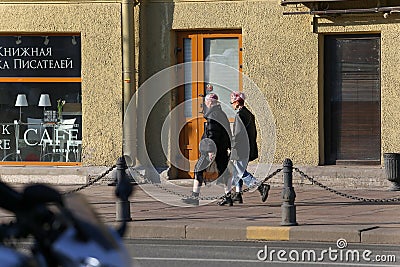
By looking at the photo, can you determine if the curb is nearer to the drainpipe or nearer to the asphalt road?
the asphalt road

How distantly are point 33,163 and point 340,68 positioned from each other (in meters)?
5.96

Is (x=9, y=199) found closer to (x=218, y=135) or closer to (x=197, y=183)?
(x=197, y=183)

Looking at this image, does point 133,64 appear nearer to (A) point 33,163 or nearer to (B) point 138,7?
(B) point 138,7

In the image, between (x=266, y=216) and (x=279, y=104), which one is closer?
(x=266, y=216)

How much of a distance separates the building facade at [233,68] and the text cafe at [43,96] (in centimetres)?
4

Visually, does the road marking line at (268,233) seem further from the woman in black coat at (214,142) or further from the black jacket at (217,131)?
the black jacket at (217,131)

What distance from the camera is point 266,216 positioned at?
45.0 ft

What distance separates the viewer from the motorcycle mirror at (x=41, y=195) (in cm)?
273

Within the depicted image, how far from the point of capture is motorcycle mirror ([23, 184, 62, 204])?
8.95ft

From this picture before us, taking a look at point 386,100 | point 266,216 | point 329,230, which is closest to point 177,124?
point 386,100

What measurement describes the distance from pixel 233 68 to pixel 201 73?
1.96 feet

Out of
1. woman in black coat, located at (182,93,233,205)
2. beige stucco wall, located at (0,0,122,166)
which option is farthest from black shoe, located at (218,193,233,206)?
→ beige stucco wall, located at (0,0,122,166)

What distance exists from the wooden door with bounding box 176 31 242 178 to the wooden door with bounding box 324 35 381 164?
170 cm

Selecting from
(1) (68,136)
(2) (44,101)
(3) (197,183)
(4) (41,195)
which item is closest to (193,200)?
(3) (197,183)
